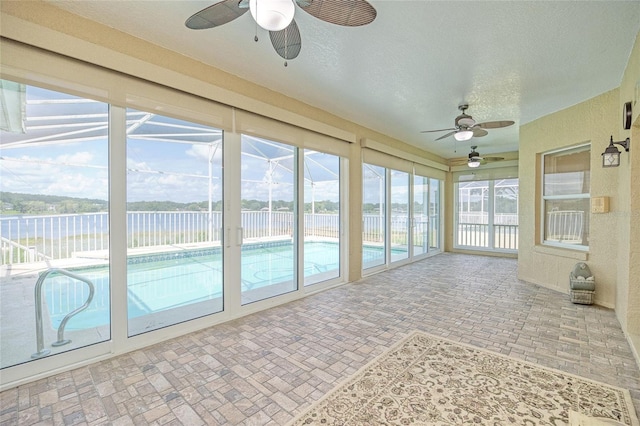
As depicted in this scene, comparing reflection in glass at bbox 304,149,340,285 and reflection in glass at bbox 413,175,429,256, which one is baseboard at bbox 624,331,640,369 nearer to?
reflection in glass at bbox 304,149,340,285

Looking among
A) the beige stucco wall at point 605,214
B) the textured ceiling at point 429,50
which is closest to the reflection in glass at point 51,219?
the textured ceiling at point 429,50

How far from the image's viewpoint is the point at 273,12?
1.53 meters

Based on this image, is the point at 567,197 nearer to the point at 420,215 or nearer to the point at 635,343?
the point at 635,343

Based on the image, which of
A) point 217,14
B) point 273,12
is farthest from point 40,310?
point 273,12

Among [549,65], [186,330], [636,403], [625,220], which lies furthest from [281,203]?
[625,220]

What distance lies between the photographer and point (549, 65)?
9.59 ft

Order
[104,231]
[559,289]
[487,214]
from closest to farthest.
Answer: [104,231] < [559,289] < [487,214]

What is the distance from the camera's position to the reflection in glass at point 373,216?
17.9 feet

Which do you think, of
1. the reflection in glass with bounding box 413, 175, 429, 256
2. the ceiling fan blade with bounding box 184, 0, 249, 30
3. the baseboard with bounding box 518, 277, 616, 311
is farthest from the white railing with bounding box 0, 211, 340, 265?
the baseboard with bounding box 518, 277, 616, 311

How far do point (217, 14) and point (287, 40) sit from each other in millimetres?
487

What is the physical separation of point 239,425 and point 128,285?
1728 millimetres

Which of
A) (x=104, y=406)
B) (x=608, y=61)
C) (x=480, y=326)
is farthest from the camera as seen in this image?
(x=480, y=326)

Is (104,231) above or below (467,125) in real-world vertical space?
below

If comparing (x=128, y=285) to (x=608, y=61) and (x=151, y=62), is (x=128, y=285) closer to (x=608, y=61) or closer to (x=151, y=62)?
(x=151, y=62)
